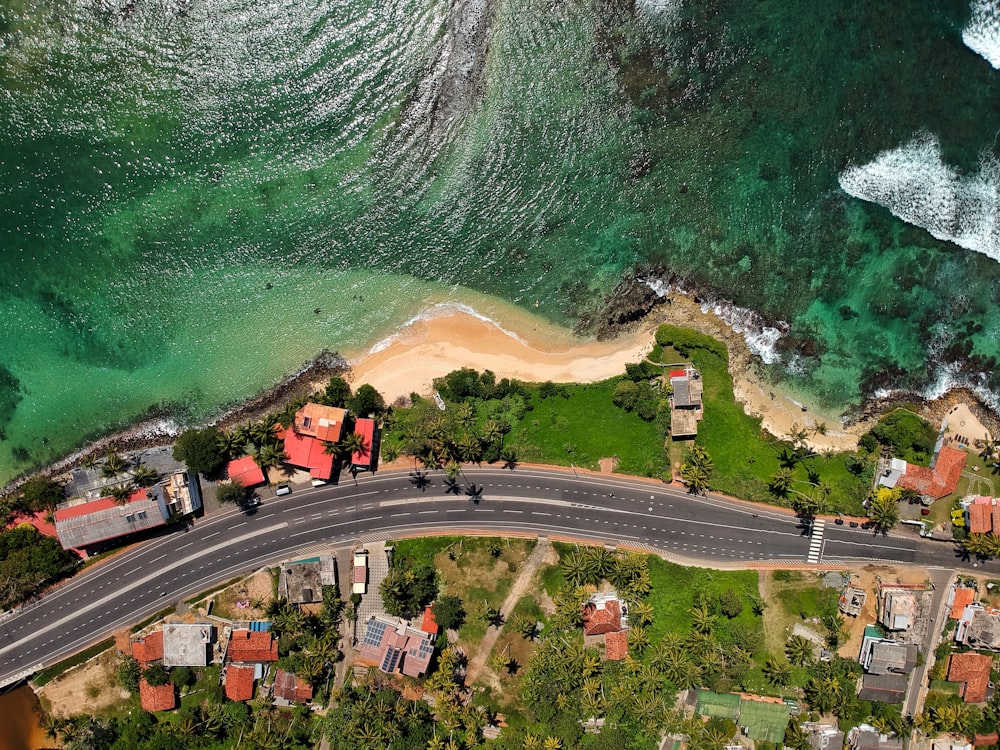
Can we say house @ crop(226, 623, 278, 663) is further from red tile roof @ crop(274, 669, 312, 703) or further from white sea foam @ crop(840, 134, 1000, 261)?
white sea foam @ crop(840, 134, 1000, 261)

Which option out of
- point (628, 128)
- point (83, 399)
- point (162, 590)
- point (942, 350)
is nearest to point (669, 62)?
point (628, 128)

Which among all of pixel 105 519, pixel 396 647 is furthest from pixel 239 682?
pixel 105 519

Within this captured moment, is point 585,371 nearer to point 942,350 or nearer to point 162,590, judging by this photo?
point 942,350

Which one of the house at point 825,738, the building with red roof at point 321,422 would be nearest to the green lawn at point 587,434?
the building with red roof at point 321,422

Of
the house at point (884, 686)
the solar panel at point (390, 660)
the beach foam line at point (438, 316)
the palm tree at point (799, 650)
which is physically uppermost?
the beach foam line at point (438, 316)

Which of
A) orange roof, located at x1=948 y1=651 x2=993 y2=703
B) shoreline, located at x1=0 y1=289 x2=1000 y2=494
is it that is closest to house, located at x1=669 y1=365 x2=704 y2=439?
shoreline, located at x1=0 y1=289 x2=1000 y2=494

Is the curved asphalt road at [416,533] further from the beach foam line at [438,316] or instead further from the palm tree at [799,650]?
the beach foam line at [438,316]
